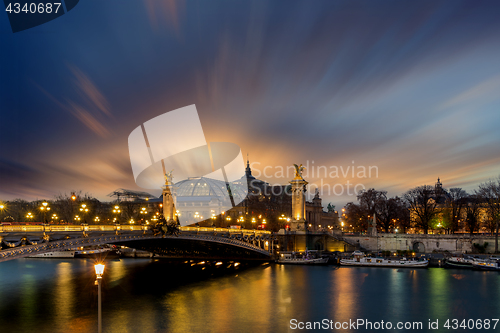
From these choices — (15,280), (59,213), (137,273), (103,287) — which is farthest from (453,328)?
(59,213)

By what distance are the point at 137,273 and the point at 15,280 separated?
14082mm

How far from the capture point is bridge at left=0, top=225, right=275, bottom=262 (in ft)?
90.2

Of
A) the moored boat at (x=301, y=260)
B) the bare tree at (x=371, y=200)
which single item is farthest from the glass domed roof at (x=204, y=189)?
the moored boat at (x=301, y=260)

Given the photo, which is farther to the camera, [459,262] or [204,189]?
[204,189]

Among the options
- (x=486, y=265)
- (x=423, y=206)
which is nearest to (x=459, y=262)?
(x=486, y=265)

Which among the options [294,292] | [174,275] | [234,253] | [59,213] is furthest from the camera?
[59,213]

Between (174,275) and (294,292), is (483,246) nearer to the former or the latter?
(294,292)

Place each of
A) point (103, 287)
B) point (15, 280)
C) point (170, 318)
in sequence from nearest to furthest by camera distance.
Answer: point (170, 318), point (103, 287), point (15, 280)

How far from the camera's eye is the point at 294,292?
3850cm

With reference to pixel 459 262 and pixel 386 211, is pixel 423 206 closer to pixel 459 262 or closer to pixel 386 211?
pixel 386 211

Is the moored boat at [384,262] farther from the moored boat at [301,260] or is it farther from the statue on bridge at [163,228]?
the statue on bridge at [163,228]

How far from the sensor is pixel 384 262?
57938mm

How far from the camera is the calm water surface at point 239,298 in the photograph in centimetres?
2811

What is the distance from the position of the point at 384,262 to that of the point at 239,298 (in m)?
30.0
